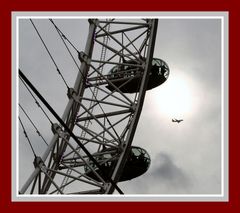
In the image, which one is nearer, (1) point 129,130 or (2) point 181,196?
(2) point 181,196

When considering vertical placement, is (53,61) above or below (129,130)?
above

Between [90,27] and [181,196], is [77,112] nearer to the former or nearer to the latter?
[90,27]
